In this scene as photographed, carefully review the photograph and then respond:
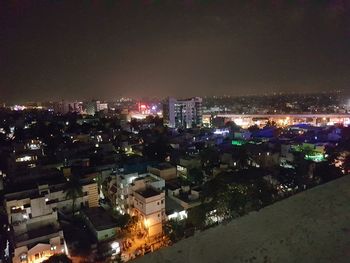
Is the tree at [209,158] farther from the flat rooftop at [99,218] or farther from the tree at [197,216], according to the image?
the flat rooftop at [99,218]

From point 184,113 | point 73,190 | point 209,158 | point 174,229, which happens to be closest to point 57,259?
point 174,229

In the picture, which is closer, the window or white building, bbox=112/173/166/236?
the window

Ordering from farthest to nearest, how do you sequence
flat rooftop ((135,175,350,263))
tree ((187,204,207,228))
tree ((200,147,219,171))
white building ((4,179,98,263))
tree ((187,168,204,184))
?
tree ((200,147,219,171))
tree ((187,168,204,184))
tree ((187,204,207,228))
white building ((4,179,98,263))
flat rooftop ((135,175,350,263))

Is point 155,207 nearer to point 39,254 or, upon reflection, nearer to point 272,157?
point 39,254

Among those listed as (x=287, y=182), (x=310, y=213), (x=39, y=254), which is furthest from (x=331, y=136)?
(x=310, y=213)

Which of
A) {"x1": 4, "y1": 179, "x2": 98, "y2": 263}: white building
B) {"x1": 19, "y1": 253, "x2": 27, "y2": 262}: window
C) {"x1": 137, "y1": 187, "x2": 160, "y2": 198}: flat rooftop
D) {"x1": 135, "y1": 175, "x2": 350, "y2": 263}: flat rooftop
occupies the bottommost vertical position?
{"x1": 19, "y1": 253, "x2": 27, "y2": 262}: window

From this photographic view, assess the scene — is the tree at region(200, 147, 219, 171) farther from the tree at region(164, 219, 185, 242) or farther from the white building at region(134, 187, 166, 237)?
the tree at region(164, 219, 185, 242)

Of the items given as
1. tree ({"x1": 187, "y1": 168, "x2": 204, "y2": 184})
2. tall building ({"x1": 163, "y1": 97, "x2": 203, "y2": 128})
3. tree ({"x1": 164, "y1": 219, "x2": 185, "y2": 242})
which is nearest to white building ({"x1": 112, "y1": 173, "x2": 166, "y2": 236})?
tree ({"x1": 164, "y1": 219, "x2": 185, "y2": 242})

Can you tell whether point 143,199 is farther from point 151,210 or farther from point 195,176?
point 195,176
